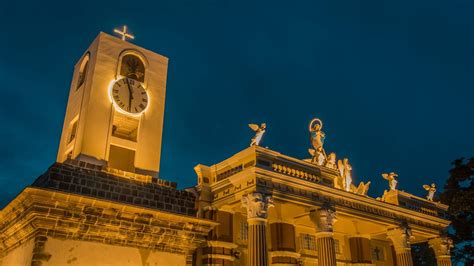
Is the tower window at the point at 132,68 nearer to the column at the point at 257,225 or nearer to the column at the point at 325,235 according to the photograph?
the column at the point at 257,225

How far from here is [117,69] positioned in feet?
89.9

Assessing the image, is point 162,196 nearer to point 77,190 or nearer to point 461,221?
point 77,190

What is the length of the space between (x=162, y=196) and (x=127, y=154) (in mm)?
5214

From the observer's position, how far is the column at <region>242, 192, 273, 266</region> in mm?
20734

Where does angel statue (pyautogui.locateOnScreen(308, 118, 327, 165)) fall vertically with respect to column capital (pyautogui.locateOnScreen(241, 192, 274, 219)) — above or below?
above

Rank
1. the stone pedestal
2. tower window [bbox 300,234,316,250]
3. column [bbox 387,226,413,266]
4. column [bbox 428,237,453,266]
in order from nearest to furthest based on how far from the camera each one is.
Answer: the stone pedestal → column [bbox 387,226,413,266] → tower window [bbox 300,234,316,250] → column [bbox 428,237,453,266]

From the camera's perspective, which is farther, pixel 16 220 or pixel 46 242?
pixel 16 220

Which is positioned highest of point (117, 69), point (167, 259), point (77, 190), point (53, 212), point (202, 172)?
point (117, 69)

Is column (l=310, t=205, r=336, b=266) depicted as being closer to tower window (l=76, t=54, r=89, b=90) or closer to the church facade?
the church facade

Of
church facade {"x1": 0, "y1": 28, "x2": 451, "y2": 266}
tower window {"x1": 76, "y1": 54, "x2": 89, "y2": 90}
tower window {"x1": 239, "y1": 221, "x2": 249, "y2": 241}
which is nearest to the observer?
church facade {"x1": 0, "y1": 28, "x2": 451, "y2": 266}

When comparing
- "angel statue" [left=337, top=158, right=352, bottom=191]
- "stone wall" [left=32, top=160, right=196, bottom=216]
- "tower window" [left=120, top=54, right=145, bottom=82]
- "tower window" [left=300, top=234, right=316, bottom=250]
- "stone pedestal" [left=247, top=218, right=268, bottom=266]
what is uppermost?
"tower window" [left=120, top=54, right=145, bottom=82]

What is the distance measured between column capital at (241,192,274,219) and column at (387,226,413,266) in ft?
35.0

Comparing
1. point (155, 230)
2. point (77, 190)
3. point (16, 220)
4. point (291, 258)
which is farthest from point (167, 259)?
point (291, 258)

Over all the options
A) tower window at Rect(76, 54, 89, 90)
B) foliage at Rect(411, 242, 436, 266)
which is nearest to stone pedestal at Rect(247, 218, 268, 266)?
tower window at Rect(76, 54, 89, 90)
